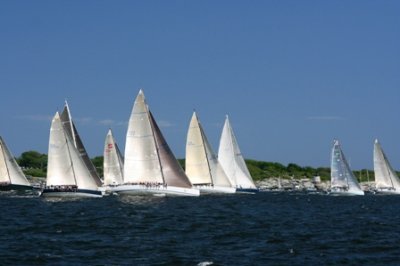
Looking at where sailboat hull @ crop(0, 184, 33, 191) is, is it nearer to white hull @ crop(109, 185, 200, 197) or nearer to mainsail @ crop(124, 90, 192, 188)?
white hull @ crop(109, 185, 200, 197)

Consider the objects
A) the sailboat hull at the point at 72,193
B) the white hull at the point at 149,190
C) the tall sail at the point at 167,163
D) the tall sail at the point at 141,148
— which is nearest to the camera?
the sailboat hull at the point at 72,193

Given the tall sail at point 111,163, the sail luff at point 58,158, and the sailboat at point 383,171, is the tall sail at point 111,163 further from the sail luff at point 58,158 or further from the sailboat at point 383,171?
the sailboat at point 383,171

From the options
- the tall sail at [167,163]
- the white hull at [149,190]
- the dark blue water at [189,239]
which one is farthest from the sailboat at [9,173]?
the dark blue water at [189,239]

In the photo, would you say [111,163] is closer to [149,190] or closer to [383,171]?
[149,190]

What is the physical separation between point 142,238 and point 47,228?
702 cm

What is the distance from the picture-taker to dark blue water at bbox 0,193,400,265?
2806cm

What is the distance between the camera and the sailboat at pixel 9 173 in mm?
99750

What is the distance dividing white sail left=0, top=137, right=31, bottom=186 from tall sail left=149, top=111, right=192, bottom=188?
3396cm

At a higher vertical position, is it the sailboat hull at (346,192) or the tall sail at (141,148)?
the tall sail at (141,148)

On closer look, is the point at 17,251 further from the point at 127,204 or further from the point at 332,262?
the point at 127,204

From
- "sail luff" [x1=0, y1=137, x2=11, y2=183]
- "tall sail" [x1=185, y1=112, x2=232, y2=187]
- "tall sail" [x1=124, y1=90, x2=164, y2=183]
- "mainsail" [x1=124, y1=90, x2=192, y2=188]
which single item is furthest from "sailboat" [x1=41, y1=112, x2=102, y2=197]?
"sail luff" [x1=0, y1=137, x2=11, y2=183]

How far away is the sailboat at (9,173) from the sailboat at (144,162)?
31.7 m

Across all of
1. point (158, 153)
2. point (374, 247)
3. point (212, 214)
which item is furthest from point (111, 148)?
point (374, 247)

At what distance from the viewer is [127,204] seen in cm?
6303
